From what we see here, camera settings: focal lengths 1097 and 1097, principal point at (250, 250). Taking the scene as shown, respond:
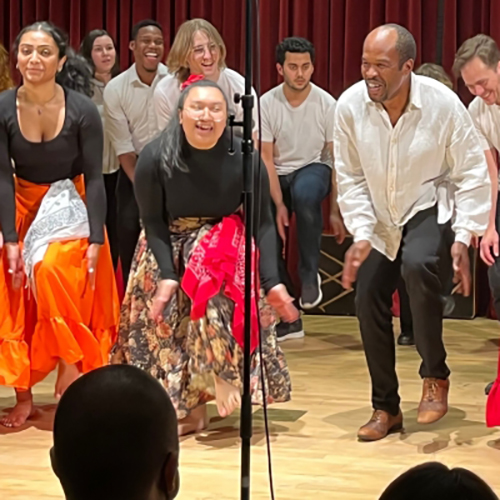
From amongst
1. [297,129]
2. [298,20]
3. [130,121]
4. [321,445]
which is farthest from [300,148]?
[321,445]

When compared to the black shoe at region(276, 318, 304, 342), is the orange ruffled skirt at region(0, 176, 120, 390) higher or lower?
higher

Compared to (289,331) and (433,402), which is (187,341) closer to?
(433,402)

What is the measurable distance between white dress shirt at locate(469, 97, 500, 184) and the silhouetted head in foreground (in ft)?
10.2

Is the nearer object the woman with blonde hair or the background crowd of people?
the background crowd of people

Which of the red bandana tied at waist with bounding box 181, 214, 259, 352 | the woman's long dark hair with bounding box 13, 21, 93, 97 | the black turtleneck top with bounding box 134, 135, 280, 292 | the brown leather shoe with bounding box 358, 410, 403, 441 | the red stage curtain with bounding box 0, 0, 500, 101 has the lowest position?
the brown leather shoe with bounding box 358, 410, 403, 441

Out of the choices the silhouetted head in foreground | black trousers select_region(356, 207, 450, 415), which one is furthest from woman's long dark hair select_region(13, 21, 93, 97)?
the silhouetted head in foreground

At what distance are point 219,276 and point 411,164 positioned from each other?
752 millimetres

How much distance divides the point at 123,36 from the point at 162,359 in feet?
11.6

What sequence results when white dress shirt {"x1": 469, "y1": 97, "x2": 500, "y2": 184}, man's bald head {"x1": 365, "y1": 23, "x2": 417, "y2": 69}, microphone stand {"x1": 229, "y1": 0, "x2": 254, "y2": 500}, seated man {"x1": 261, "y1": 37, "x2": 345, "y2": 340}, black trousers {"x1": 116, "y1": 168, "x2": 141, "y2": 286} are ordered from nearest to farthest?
microphone stand {"x1": 229, "y1": 0, "x2": 254, "y2": 500} → man's bald head {"x1": 365, "y1": 23, "x2": 417, "y2": 69} → white dress shirt {"x1": 469, "y1": 97, "x2": 500, "y2": 184} → black trousers {"x1": 116, "y1": 168, "x2": 141, "y2": 286} → seated man {"x1": 261, "y1": 37, "x2": 345, "y2": 340}

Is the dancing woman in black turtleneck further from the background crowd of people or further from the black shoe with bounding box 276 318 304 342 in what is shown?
the black shoe with bounding box 276 318 304 342

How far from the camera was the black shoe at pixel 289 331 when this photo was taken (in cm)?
557

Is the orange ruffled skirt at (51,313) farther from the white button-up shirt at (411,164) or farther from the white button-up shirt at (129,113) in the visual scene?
the white button-up shirt at (129,113)

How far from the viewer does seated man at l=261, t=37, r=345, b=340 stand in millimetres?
5500

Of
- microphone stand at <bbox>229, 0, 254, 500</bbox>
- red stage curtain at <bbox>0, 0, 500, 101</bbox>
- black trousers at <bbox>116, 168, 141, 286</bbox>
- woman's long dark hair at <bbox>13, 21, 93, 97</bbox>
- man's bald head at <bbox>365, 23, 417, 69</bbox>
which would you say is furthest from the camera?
red stage curtain at <bbox>0, 0, 500, 101</bbox>
